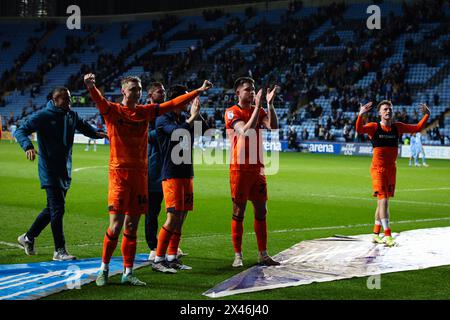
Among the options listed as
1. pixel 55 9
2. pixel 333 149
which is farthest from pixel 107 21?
pixel 333 149

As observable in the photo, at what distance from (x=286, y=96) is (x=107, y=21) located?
28301 millimetres

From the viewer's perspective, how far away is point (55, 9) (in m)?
71.1

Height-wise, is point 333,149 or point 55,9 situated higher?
point 55,9

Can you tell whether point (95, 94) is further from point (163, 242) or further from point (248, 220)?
point (248, 220)

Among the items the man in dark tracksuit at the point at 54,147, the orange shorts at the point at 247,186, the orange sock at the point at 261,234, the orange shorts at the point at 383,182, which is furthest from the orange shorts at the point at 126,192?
the orange shorts at the point at 383,182

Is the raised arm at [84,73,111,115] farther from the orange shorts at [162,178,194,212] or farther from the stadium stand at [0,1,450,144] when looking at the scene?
the stadium stand at [0,1,450,144]

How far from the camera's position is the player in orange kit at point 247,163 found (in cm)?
874

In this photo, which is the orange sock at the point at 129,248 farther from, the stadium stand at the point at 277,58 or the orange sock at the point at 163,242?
the stadium stand at the point at 277,58

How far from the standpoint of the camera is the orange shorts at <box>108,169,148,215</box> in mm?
7559

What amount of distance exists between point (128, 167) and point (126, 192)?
0.88 ft

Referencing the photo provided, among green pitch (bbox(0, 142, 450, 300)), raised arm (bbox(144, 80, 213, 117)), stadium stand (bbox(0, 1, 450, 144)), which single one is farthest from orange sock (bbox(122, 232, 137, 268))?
stadium stand (bbox(0, 1, 450, 144))

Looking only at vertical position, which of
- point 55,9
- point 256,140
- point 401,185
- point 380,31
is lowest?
point 401,185

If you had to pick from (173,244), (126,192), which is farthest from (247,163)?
(126,192)
